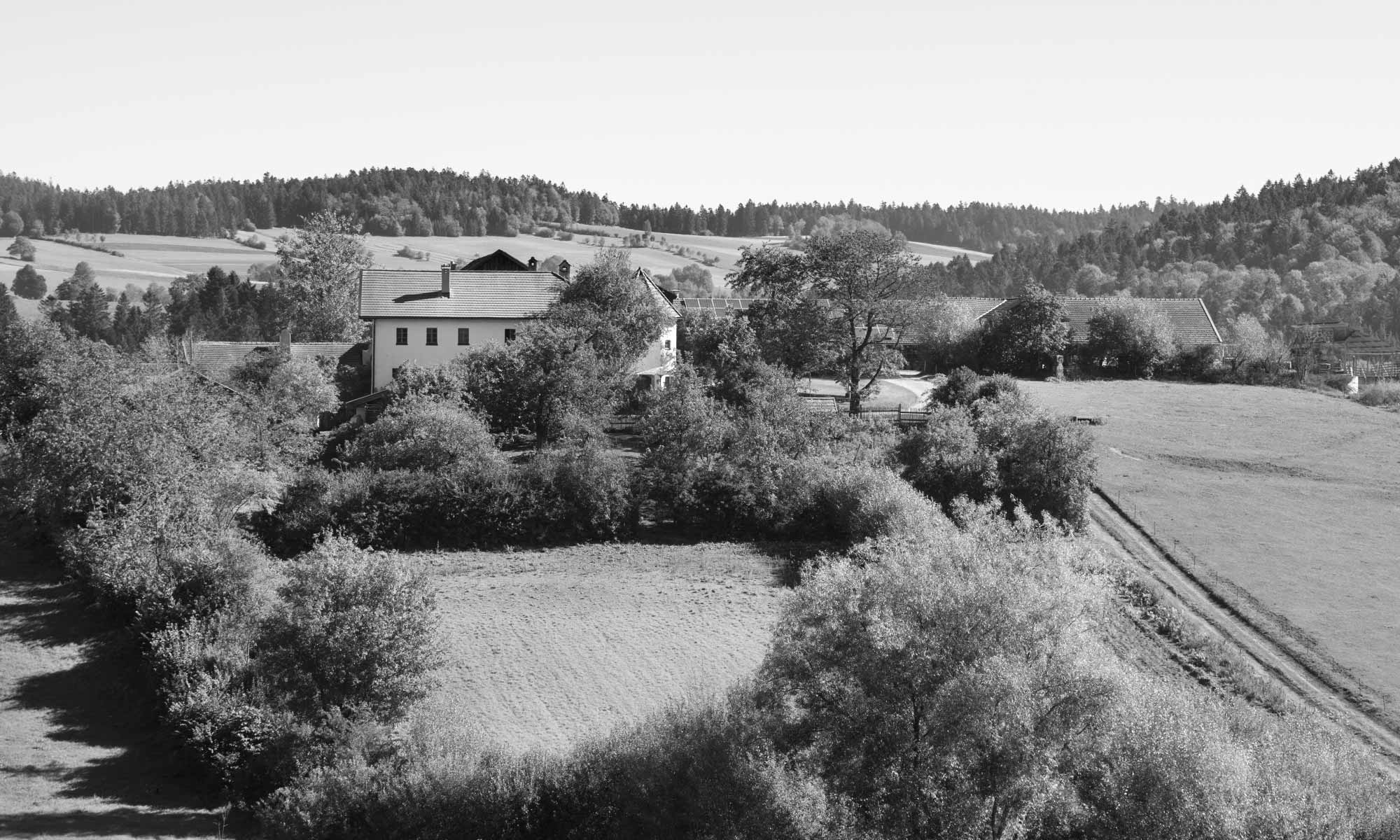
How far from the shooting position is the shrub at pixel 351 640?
86.8ft

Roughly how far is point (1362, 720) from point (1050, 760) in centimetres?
1358

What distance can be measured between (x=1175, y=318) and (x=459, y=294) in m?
47.1

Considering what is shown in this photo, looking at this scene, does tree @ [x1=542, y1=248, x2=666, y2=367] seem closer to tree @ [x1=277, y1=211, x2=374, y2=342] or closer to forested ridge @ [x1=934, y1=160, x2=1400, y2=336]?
tree @ [x1=277, y1=211, x2=374, y2=342]

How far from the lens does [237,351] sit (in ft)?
214

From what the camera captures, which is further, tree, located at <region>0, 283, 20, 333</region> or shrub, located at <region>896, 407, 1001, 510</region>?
tree, located at <region>0, 283, 20, 333</region>

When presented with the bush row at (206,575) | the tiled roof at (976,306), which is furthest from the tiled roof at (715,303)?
the bush row at (206,575)

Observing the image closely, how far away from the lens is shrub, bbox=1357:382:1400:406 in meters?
63.9

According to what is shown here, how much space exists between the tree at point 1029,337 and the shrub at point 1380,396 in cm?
1542

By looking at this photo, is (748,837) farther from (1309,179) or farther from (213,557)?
(1309,179)

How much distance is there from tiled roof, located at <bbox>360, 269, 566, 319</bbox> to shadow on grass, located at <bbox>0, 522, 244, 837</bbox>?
75.6 feet

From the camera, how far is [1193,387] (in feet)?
221

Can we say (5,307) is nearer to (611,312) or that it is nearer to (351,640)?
(611,312)

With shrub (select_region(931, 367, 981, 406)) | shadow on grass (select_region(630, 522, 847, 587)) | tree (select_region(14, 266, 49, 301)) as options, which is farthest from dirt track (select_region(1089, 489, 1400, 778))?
tree (select_region(14, 266, 49, 301))

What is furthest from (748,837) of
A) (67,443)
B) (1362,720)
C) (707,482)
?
(67,443)
